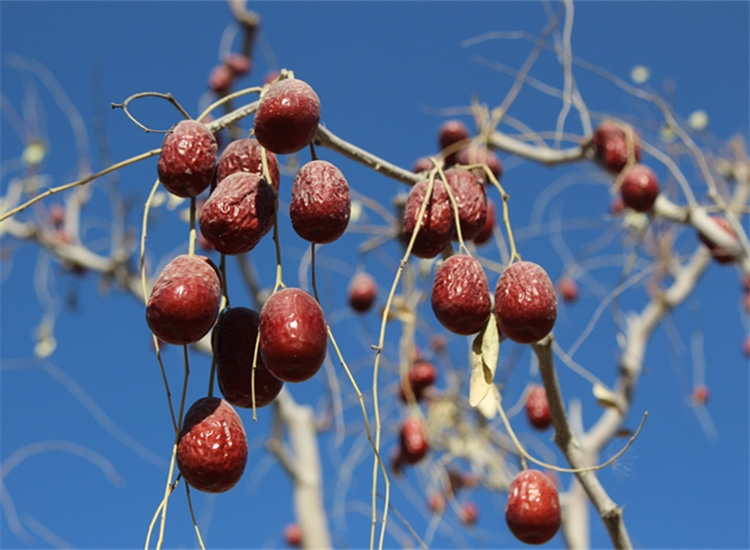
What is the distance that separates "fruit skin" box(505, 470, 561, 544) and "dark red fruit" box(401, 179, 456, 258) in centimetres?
51

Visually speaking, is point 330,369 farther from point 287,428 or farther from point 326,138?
point 326,138

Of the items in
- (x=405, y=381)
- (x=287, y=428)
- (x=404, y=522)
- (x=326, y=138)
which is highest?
(x=326, y=138)

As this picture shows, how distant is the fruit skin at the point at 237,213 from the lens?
1.20 metres

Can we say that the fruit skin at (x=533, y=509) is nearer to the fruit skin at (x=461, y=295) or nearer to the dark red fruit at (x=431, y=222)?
the fruit skin at (x=461, y=295)

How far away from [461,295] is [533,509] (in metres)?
0.51

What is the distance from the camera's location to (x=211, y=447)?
44.5 inches

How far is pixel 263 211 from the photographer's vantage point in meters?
1.22

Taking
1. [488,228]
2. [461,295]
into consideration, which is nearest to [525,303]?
[461,295]

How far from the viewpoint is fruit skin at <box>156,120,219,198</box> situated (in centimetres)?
124

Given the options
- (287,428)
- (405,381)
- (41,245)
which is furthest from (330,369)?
(41,245)

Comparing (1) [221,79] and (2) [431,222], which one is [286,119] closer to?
(2) [431,222]

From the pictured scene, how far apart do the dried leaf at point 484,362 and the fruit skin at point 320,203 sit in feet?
1.10

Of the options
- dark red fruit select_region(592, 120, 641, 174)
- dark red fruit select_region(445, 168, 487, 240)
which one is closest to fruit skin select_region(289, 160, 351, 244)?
dark red fruit select_region(445, 168, 487, 240)

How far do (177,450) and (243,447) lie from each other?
99 mm
